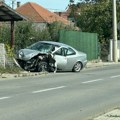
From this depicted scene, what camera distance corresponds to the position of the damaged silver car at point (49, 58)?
994 inches

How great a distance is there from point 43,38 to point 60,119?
24.2 meters

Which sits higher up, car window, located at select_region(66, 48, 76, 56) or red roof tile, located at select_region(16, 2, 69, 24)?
red roof tile, located at select_region(16, 2, 69, 24)

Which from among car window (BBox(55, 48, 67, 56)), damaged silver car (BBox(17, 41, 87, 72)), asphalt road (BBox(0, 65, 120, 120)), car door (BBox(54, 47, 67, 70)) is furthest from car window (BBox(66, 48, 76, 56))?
asphalt road (BBox(0, 65, 120, 120))

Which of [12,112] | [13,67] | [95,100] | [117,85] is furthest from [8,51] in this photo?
[12,112]

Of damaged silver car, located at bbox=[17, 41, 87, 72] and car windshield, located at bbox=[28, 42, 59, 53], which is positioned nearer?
damaged silver car, located at bbox=[17, 41, 87, 72]

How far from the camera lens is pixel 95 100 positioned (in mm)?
14172

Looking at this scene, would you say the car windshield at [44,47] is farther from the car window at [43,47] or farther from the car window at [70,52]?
the car window at [70,52]

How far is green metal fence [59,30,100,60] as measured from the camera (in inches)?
1335

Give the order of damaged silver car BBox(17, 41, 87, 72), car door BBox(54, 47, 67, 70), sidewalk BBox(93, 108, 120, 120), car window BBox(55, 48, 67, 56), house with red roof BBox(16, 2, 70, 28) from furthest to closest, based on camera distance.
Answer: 1. house with red roof BBox(16, 2, 70, 28)
2. car window BBox(55, 48, 67, 56)
3. car door BBox(54, 47, 67, 70)
4. damaged silver car BBox(17, 41, 87, 72)
5. sidewalk BBox(93, 108, 120, 120)

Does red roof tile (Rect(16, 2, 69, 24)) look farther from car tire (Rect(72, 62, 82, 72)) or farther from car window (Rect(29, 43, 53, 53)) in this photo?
car window (Rect(29, 43, 53, 53))

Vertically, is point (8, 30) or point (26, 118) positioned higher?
point (8, 30)

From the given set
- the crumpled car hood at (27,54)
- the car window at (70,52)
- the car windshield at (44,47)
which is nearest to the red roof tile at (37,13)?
the car window at (70,52)

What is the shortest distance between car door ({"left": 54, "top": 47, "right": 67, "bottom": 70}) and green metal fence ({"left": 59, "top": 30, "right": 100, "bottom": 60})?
22.9ft

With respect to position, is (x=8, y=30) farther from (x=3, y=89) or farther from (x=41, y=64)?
(x=3, y=89)
